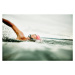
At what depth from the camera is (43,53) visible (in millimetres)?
2410

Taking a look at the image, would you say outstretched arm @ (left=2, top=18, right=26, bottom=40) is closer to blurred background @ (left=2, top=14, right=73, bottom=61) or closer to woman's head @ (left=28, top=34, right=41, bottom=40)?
blurred background @ (left=2, top=14, right=73, bottom=61)

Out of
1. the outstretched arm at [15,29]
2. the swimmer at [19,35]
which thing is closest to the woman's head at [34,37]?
the swimmer at [19,35]

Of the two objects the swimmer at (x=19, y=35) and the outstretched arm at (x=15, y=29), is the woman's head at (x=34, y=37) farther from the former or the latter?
the outstretched arm at (x=15, y=29)

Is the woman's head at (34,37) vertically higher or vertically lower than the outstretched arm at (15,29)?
→ lower

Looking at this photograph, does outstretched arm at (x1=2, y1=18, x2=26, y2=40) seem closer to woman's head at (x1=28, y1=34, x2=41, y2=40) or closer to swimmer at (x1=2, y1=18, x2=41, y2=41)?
swimmer at (x1=2, y1=18, x2=41, y2=41)

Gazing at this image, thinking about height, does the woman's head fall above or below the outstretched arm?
below

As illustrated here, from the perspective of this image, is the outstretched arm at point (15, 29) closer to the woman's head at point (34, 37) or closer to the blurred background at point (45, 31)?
the blurred background at point (45, 31)

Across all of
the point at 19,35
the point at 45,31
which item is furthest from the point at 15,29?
the point at 45,31

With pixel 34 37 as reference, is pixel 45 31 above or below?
above

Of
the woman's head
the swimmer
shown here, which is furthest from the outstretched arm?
the woman's head

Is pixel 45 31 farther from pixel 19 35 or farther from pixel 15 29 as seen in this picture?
pixel 15 29
